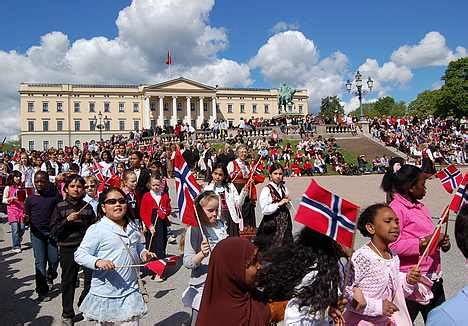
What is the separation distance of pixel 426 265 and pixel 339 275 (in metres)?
1.43

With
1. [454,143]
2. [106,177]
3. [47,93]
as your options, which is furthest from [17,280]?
[47,93]

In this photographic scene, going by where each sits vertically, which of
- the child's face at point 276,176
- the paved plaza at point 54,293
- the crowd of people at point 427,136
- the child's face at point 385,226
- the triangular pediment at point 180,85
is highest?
the triangular pediment at point 180,85

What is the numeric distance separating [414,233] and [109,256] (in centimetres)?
267

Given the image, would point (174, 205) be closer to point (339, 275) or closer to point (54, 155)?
point (54, 155)

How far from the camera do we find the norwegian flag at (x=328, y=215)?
2.67m

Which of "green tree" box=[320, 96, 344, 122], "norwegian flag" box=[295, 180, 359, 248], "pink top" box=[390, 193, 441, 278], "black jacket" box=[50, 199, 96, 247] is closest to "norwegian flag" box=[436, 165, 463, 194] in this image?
"pink top" box=[390, 193, 441, 278]

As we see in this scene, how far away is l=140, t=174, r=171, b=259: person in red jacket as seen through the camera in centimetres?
715

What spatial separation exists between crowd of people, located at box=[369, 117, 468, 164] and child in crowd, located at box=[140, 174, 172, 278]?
22.6 metres

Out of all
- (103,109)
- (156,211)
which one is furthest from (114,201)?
(103,109)

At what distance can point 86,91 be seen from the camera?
9181 centimetres

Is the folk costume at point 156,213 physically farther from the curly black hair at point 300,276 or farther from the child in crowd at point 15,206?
the curly black hair at point 300,276

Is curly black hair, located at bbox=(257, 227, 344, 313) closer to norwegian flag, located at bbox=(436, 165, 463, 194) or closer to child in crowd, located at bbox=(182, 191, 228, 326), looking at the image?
child in crowd, located at bbox=(182, 191, 228, 326)

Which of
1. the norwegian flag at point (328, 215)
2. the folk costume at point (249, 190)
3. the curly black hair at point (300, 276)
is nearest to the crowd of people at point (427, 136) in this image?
the folk costume at point (249, 190)

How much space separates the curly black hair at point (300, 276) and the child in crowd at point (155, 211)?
15.3 ft
